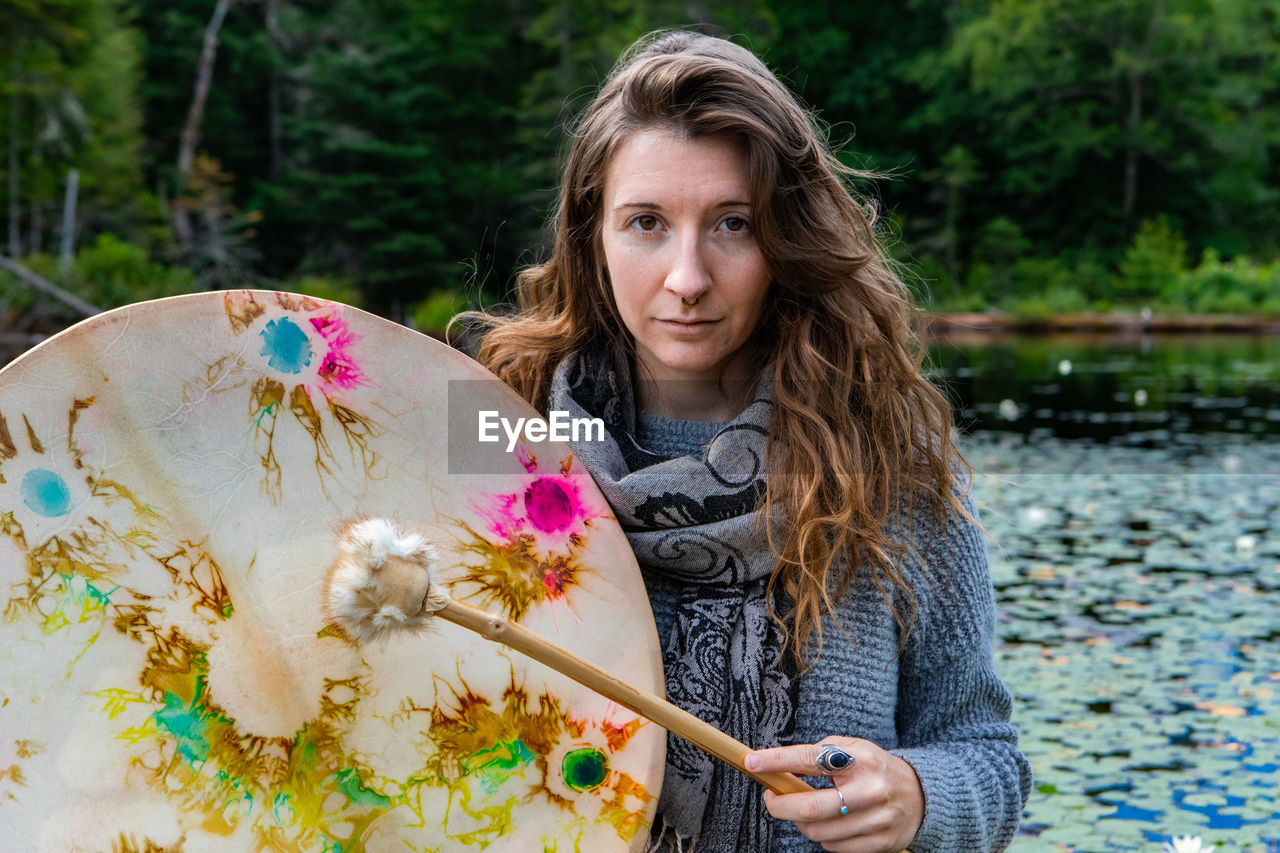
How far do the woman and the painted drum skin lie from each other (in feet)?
0.43

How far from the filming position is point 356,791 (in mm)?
1306

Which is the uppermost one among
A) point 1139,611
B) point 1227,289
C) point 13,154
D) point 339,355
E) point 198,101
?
point 198,101

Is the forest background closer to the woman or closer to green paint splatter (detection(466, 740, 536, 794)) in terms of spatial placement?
the woman

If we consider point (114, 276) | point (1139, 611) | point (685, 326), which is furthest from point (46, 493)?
point (114, 276)

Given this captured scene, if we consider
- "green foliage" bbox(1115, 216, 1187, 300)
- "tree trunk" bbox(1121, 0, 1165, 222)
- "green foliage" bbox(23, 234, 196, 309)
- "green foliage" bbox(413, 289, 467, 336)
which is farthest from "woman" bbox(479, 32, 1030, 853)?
"tree trunk" bbox(1121, 0, 1165, 222)

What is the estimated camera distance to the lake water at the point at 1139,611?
3865 mm

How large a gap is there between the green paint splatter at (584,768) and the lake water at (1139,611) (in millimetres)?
951

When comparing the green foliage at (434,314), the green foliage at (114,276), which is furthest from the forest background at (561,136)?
the green foliage at (114,276)

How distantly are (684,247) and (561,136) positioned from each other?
81.9ft

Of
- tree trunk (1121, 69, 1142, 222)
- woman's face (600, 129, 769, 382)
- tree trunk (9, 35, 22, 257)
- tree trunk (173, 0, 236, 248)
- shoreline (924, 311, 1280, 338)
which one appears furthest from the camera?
tree trunk (1121, 69, 1142, 222)

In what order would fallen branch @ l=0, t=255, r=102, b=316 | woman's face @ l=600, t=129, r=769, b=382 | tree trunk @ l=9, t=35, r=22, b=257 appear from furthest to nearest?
tree trunk @ l=9, t=35, r=22, b=257 → fallen branch @ l=0, t=255, r=102, b=316 → woman's face @ l=600, t=129, r=769, b=382

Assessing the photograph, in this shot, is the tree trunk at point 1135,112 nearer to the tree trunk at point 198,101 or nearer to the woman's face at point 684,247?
the tree trunk at point 198,101

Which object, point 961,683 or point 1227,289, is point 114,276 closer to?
point 961,683

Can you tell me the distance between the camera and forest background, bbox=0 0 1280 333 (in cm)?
2684
